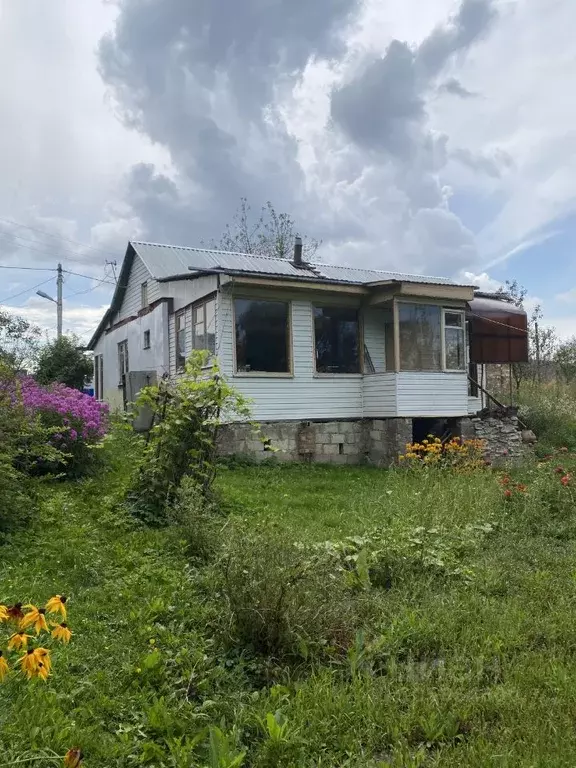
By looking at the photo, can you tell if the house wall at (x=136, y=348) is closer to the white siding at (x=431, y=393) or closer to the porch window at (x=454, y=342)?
the white siding at (x=431, y=393)

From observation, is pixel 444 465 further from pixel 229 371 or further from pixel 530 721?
pixel 530 721

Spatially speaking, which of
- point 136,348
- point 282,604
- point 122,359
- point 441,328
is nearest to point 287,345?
point 441,328

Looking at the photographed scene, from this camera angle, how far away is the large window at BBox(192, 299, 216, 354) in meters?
11.2

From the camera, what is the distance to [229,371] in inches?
432

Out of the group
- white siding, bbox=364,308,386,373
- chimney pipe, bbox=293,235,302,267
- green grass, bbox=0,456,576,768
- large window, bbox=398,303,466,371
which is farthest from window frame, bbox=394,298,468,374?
green grass, bbox=0,456,576,768

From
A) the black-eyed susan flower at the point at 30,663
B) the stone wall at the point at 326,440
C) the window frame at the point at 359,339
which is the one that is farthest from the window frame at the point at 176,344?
the black-eyed susan flower at the point at 30,663

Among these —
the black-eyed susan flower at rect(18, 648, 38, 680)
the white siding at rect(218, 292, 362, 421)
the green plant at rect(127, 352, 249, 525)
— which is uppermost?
the white siding at rect(218, 292, 362, 421)

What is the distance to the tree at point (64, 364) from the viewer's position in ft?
72.7

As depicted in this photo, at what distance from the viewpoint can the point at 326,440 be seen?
39.4 feet

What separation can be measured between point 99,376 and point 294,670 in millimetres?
18940

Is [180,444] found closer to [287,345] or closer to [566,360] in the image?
[287,345]

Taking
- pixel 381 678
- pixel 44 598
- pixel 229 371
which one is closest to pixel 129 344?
pixel 229 371

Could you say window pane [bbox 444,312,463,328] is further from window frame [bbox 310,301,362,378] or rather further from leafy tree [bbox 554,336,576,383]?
leafy tree [bbox 554,336,576,383]

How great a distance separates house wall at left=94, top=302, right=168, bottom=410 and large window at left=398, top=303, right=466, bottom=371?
5.54m
